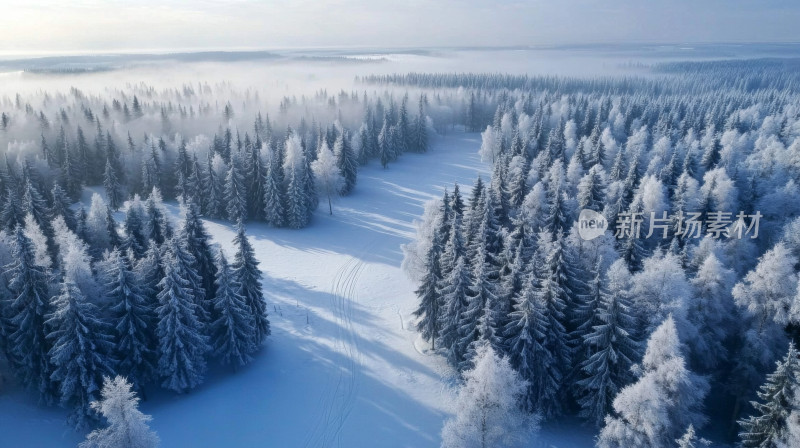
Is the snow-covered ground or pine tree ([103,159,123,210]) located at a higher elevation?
pine tree ([103,159,123,210])

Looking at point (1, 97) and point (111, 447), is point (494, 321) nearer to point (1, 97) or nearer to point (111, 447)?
point (111, 447)

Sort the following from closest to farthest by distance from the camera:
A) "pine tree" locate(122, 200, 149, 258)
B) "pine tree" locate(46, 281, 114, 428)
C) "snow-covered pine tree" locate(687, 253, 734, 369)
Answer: "pine tree" locate(46, 281, 114, 428), "snow-covered pine tree" locate(687, 253, 734, 369), "pine tree" locate(122, 200, 149, 258)

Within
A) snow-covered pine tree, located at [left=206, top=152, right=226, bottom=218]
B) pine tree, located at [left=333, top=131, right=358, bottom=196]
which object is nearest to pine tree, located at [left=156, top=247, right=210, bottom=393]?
snow-covered pine tree, located at [left=206, top=152, right=226, bottom=218]

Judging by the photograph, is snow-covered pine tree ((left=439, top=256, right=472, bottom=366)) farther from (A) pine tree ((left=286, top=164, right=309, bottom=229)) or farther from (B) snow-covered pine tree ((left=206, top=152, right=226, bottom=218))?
(B) snow-covered pine tree ((left=206, top=152, right=226, bottom=218))

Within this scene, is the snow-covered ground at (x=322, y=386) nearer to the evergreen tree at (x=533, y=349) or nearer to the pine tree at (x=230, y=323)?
the pine tree at (x=230, y=323)

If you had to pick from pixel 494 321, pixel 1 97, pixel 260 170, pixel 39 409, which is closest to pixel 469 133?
pixel 260 170

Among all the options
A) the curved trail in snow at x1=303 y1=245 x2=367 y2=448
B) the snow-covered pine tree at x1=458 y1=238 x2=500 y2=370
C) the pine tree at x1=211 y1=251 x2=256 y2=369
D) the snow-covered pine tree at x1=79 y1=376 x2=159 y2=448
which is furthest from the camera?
the pine tree at x1=211 y1=251 x2=256 y2=369

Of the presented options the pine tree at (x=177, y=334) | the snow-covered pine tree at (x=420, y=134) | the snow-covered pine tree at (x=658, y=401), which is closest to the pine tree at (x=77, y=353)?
the pine tree at (x=177, y=334)
